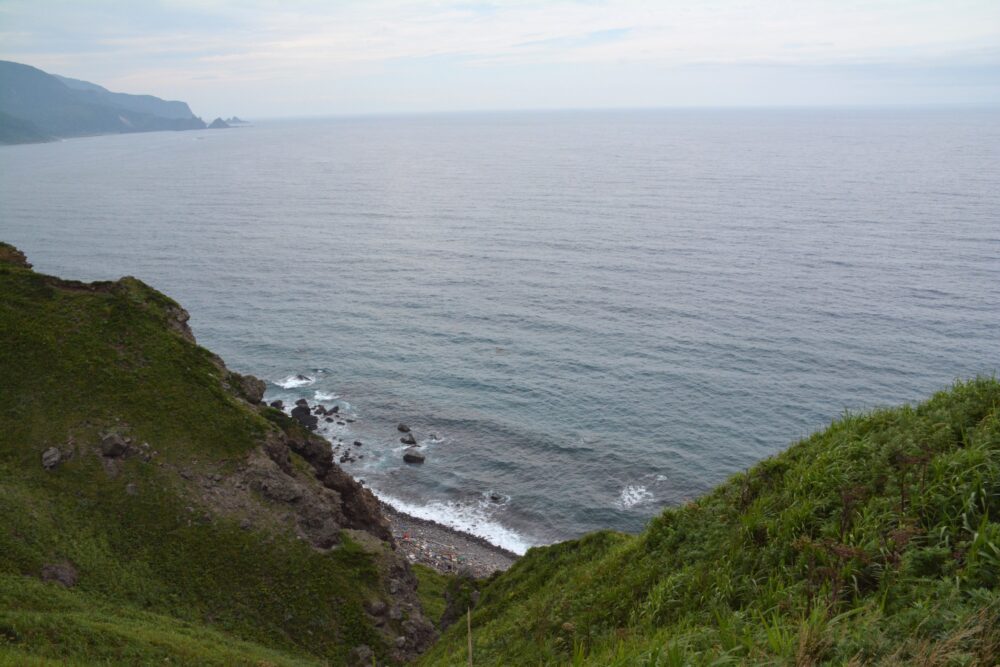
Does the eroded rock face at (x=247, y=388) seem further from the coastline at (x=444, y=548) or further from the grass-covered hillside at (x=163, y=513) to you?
the coastline at (x=444, y=548)

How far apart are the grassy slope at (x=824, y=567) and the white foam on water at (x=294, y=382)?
203 ft

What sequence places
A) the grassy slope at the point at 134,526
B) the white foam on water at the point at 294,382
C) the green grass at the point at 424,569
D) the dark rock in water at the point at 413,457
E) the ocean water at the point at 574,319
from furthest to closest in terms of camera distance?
the white foam on water at the point at 294,382, the dark rock in water at the point at 413,457, the ocean water at the point at 574,319, the grassy slope at the point at 134,526, the green grass at the point at 424,569

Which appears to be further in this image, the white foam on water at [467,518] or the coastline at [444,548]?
the white foam on water at [467,518]

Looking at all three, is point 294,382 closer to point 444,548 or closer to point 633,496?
point 444,548

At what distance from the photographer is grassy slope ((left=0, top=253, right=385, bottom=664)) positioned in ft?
89.7

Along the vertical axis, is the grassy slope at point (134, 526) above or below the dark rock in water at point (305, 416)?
above

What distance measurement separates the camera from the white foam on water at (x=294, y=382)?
259 feet

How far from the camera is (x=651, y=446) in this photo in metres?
64.4

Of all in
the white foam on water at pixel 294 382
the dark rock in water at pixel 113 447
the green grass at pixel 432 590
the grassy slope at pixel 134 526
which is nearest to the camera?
the grassy slope at pixel 134 526

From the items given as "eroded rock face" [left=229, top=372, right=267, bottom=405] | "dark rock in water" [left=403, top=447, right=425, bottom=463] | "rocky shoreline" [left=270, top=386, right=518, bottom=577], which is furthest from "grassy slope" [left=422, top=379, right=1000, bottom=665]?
"dark rock in water" [left=403, top=447, right=425, bottom=463]

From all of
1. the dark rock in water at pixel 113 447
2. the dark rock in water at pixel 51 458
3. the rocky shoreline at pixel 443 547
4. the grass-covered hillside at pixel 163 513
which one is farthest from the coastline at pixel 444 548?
the dark rock in water at pixel 51 458

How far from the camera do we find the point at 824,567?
12.8 metres

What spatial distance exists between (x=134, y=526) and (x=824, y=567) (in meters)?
35.0

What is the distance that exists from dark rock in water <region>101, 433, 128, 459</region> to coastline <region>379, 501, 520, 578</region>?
22230 mm
